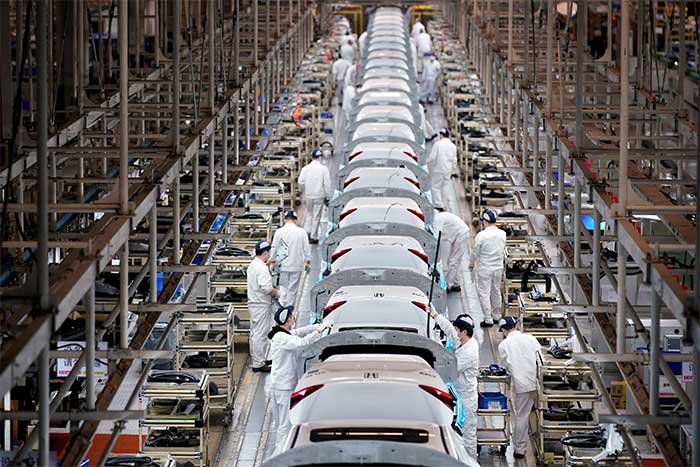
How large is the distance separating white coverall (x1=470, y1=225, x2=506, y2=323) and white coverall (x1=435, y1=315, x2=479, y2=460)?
4658mm

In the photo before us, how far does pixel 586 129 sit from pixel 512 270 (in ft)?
12.6

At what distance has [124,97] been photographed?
30.6 feet

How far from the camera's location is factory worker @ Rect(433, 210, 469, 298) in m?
18.7

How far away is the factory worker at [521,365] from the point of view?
1358 cm

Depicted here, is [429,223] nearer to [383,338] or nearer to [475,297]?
[475,297]

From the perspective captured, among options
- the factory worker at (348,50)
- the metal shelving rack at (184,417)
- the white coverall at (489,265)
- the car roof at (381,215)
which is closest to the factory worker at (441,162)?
the white coverall at (489,265)

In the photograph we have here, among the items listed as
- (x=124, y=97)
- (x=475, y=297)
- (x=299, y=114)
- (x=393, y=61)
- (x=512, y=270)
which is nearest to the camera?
(x=124, y=97)

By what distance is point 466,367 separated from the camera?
12812mm

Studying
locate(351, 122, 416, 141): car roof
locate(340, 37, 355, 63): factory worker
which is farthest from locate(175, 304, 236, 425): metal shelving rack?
locate(340, 37, 355, 63): factory worker

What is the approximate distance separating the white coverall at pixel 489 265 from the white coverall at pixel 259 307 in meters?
2.86

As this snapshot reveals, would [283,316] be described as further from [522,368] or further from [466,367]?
[522,368]

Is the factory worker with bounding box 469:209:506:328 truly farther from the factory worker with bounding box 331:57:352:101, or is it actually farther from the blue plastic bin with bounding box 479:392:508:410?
the factory worker with bounding box 331:57:352:101

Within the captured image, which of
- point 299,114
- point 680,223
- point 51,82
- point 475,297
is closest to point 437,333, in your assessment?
point 680,223

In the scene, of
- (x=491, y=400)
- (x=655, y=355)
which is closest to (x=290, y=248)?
(x=491, y=400)
